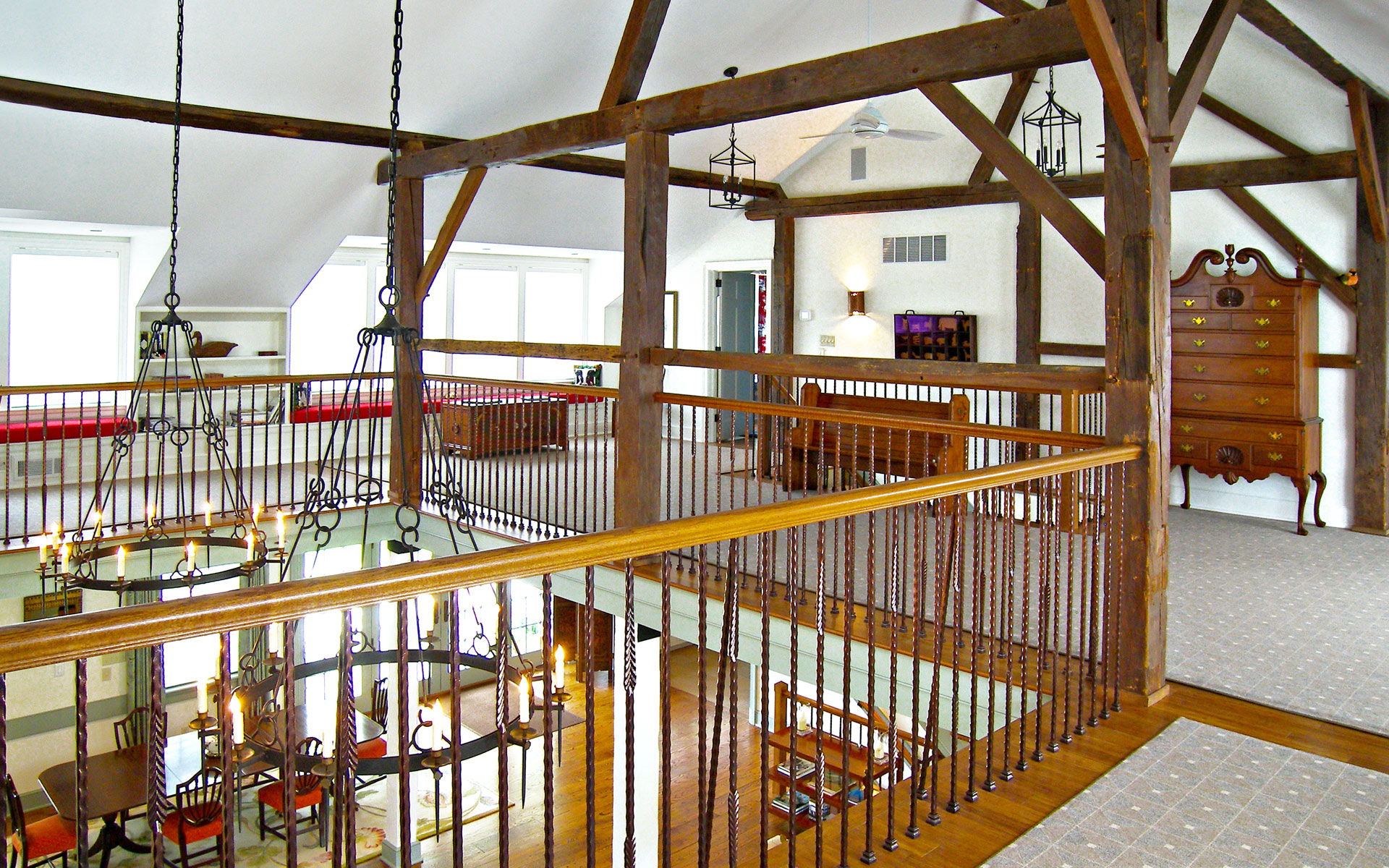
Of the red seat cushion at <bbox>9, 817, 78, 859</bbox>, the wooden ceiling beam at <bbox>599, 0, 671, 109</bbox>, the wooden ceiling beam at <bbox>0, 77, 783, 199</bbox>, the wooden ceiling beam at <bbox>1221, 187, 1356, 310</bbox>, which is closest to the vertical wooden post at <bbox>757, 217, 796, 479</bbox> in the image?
the wooden ceiling beam at <bbox>0, 77, 783, 199</bbox>

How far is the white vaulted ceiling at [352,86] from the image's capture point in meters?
6.38

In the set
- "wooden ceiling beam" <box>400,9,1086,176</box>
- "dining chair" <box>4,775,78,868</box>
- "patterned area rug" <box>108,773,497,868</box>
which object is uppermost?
"wooden ceiling beam" <box>400,9,1086,176</box>

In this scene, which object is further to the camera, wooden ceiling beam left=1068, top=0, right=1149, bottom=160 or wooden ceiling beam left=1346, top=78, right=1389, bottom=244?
wooden ceiling beam left=1346, top=78, right=1389, bottom=244

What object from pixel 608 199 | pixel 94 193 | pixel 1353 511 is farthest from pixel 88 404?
pixel 1353 511

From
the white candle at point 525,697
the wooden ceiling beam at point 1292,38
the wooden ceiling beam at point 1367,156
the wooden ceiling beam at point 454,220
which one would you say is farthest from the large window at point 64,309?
the wooden ceiling beam at point 1367,156

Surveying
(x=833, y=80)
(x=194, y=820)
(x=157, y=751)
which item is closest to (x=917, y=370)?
(x=833, y=80)

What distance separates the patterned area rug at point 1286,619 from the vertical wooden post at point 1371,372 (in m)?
0.31

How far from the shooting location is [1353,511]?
25.4 feet

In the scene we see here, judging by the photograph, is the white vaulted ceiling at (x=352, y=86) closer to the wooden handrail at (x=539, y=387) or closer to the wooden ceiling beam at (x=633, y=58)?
the wooden ceiling beam at (x=633, y=58)

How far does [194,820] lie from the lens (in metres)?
7.40

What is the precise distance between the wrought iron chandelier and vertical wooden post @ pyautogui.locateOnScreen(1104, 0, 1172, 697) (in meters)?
3.23

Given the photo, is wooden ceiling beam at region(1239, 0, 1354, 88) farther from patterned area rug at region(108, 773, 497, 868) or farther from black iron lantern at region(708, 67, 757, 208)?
patterned area rug at region(108, 773, 497, 868)

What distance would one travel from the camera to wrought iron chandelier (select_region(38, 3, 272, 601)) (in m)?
4.15

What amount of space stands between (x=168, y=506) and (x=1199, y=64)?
7684 millimetres
